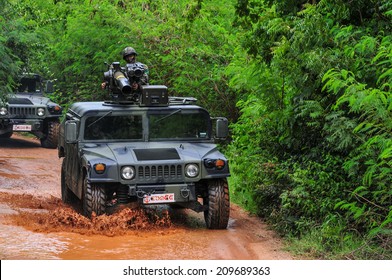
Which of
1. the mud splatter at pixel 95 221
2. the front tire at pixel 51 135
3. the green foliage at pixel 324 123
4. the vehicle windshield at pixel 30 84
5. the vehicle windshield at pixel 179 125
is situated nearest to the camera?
the green foliage at pixel 324 123

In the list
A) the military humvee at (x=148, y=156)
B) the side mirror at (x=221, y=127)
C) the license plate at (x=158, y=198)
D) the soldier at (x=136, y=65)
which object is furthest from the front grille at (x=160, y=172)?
the soldier at (x=136, y=65)

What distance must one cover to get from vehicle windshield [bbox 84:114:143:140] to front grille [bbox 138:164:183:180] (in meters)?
1.02

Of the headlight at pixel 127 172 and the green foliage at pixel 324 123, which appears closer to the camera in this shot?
the green foliage at pixel 324 123

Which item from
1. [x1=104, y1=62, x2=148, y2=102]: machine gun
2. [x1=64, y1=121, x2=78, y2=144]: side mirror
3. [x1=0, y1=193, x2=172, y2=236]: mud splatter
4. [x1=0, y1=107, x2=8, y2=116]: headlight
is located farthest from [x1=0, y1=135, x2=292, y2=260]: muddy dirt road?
[x1=0, y1=107, x2=8, y2=116]: headlight

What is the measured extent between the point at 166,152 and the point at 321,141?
6.28 feet

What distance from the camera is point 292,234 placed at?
10.1m

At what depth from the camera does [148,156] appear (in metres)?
10.4

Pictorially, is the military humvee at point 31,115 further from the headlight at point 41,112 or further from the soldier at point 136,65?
the soldier at point 136,65

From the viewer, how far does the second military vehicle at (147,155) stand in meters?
10.1

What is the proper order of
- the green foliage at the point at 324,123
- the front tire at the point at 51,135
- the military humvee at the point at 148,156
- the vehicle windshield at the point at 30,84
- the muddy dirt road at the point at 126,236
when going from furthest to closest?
1. the vehicle windshield at the point at 30,84
2. the front tire at the point at 51,135
3. the military humvee at the point at 148,156
4. the muddy dirt road at the point at 126,236
5. the green foliage at the point at 324,123

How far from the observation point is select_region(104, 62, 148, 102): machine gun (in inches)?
457

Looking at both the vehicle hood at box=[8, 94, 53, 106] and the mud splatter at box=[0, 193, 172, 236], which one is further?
the vehicle hood at box=[8, 94, 53, 106]

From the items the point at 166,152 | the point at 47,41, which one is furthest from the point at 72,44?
the point at 166,152

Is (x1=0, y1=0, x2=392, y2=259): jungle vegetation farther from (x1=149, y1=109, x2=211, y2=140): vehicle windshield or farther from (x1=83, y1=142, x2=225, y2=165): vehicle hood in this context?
(x1=83, y1=142, x2=225, y2=165): vehicle hood
